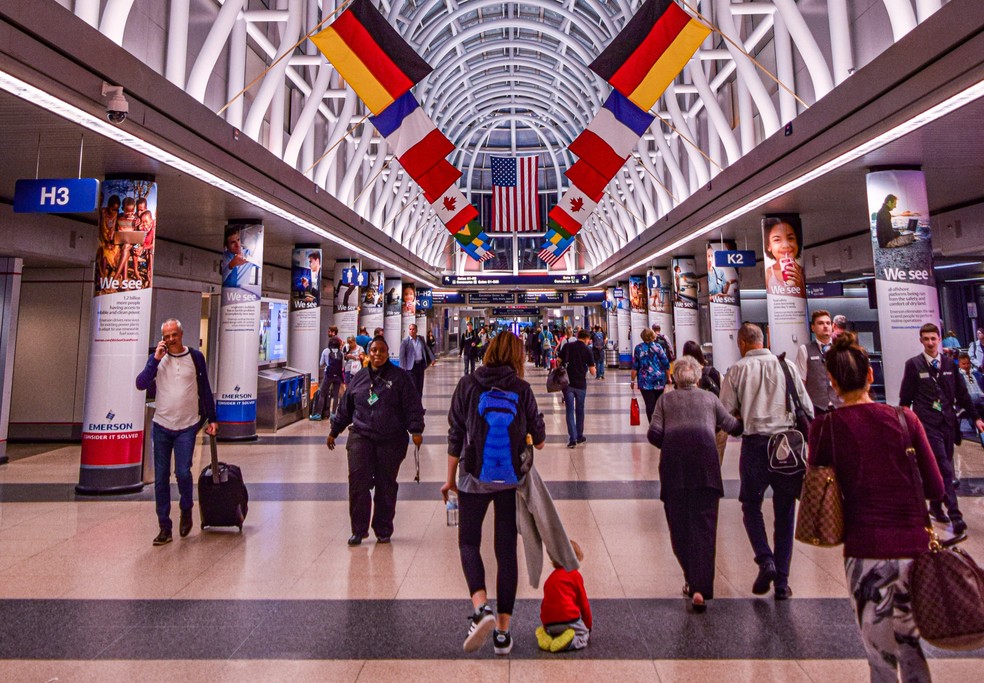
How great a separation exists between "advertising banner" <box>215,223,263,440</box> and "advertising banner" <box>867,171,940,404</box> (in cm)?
1045

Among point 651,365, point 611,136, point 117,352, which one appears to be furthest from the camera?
point 611,136

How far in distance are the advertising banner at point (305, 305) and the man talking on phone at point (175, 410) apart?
30.6ft

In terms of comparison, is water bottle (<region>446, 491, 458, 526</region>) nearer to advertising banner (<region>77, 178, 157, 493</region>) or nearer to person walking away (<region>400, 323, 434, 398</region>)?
advertising banner (<region>77, 178, 157, 493</region>)

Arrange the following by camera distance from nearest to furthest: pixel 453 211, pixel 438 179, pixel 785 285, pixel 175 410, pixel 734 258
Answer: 1. pixel 175 410
2. pixel 785 285
3. pixel 438 179
4. pixel 734 258
5. pixel 453 211

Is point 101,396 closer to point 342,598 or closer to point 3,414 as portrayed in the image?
point 3,414

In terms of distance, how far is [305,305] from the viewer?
14461 mm

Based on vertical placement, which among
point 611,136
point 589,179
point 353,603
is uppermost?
point 611,136

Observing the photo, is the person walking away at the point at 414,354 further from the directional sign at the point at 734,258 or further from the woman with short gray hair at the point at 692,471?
the woman with short gray hair at the point at 692,471

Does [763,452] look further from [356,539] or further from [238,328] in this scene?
[238,328]

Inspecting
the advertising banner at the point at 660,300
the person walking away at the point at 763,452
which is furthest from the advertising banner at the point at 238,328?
the advertising banner at the point at 660,300

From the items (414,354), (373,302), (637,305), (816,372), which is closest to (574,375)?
(414,354)

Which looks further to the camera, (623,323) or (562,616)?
(623,323)

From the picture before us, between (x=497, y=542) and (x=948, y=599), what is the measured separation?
78.1 inches

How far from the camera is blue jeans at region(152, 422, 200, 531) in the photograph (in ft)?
15.9
